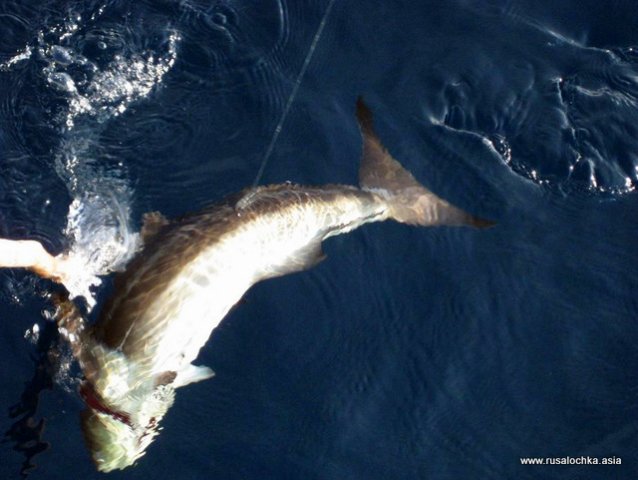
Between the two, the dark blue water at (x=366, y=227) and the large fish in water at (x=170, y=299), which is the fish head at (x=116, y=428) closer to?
the large fish in water at (x=170, y=299)

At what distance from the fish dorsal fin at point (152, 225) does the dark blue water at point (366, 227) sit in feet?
1.17

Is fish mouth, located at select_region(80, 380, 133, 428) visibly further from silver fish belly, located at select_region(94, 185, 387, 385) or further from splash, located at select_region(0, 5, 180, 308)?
splash, located at select_region(0, 5, 180, 308)

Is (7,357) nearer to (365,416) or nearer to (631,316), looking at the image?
(365,416)

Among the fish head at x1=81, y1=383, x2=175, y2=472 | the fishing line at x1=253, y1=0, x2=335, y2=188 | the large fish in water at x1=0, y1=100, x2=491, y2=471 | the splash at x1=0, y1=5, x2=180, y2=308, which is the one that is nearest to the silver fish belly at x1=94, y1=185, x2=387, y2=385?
the large fish in water at x1=0, y1=100, x2=491, y2=471

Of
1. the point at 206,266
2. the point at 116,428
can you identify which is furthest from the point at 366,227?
the point at 116,428

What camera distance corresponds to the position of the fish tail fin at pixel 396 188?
5.81m

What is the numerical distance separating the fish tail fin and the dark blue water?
0.50 feet

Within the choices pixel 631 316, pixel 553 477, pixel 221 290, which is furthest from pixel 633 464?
pixel 221 290

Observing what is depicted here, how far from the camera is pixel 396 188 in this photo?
19.2 ft

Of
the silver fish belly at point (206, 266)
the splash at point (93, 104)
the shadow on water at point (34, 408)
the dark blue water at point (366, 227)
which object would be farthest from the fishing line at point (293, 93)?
the shadow on water at point (34, 408)

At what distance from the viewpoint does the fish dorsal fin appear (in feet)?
16.2

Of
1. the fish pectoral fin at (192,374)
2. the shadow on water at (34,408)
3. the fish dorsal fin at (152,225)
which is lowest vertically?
the shadow on water at (34,408)

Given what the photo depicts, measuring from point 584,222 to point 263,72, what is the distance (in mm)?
2899

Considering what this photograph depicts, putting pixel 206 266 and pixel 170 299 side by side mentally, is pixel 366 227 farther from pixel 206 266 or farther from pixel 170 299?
pixel 170 299
